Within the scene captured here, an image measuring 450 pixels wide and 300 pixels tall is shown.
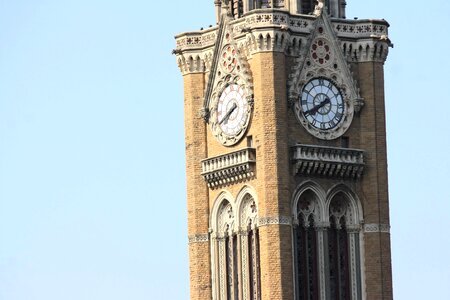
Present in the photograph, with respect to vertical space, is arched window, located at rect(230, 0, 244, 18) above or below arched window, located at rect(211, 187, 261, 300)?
above

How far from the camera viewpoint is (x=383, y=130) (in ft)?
362

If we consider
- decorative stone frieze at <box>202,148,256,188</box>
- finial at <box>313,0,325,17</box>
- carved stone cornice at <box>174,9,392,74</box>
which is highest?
finial at <box>313,0,325,17</box>

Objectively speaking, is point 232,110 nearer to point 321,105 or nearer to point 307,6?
point 321,105

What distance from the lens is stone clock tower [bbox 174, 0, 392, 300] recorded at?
10794cm

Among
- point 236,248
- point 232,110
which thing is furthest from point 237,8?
point 236,248

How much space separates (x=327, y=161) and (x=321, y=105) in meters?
2.08

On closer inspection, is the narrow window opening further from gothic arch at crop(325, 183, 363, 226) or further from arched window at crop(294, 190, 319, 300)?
arched window at crop(294, 190, 319, 300)

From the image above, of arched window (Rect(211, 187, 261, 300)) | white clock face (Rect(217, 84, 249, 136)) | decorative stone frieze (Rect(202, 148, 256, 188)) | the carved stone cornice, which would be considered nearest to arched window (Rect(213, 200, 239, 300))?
arched window (Rect(211, 187, 261, 300))

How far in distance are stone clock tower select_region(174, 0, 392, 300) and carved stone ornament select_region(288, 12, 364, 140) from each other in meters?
0.04

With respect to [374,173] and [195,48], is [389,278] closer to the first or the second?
[374,173]

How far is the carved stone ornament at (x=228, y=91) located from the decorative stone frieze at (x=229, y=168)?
2.13 ft

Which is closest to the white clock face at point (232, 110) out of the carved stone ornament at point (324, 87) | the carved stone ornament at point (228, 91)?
the carved stone ornament at point (228, 91)

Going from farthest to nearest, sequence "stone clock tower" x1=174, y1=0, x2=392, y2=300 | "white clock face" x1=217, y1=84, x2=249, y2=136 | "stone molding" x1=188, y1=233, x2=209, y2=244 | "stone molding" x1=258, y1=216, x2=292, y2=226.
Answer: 1. "stone molding" x1=188, y1=233, x2=209, y2=244
2. "white clock face" x1=217, y1=84, x2=249, y2=136
3. "stone clock tower" x1=174, y1=0, x2=392, y2=300
4. "stone molding" x1=258, y1=216, x2=292, y2=226

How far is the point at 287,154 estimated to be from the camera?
108 metres
